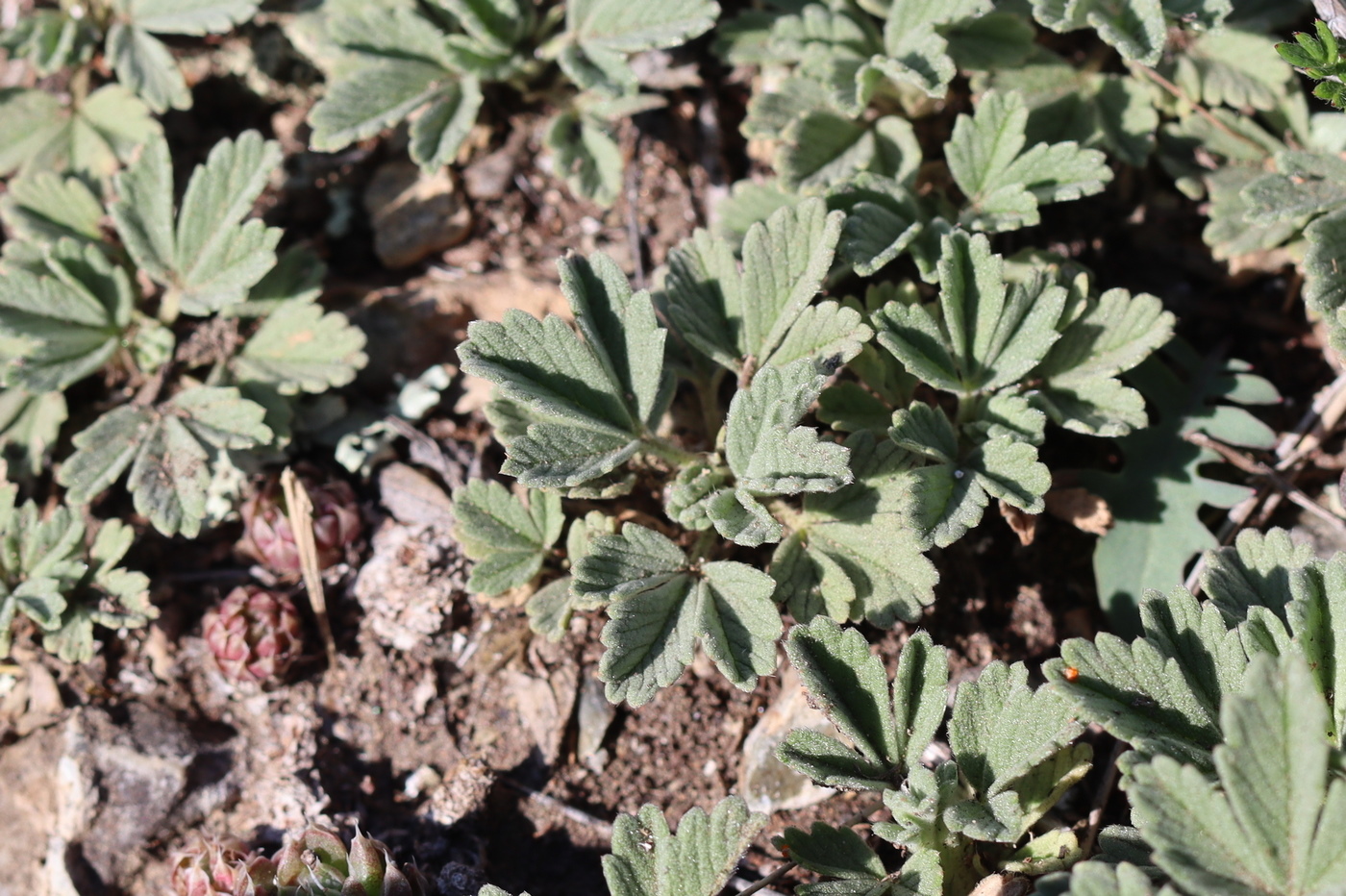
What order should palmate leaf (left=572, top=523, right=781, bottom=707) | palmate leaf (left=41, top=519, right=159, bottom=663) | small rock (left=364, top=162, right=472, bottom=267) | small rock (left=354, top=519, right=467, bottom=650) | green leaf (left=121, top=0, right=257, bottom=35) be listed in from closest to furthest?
palmate leaf (left=572, top=523, right=781, bottom=707), palmate leaf (left=41, top=519, right=159, bottom=663), small rock (left=354, top=519, right=467, bottom=650), green leaf (left=121, top=0, right=257, bottom=35), small rock (left=364, top=162, right=472, bottom=267)

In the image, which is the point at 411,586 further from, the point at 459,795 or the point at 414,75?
the point at 414,75

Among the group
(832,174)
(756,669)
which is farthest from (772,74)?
(756,669)

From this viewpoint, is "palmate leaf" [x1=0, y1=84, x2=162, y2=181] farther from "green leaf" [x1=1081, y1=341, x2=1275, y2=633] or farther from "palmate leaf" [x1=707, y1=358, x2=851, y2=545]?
"green leaf" [x1=1081, y1=341, x2=1275, y2=633]

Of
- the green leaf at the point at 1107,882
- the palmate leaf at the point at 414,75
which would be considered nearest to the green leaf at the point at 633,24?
the palmate leaf at the point at 414,75

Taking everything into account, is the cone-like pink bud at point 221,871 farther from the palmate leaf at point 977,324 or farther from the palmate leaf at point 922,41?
the palmate leaf at point 922,41

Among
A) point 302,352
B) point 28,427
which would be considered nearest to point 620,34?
point 302,352

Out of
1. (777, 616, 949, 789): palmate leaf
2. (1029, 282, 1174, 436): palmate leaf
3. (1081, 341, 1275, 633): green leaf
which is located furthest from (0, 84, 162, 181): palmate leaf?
(1081, 341, 1275, 633): green leaf
